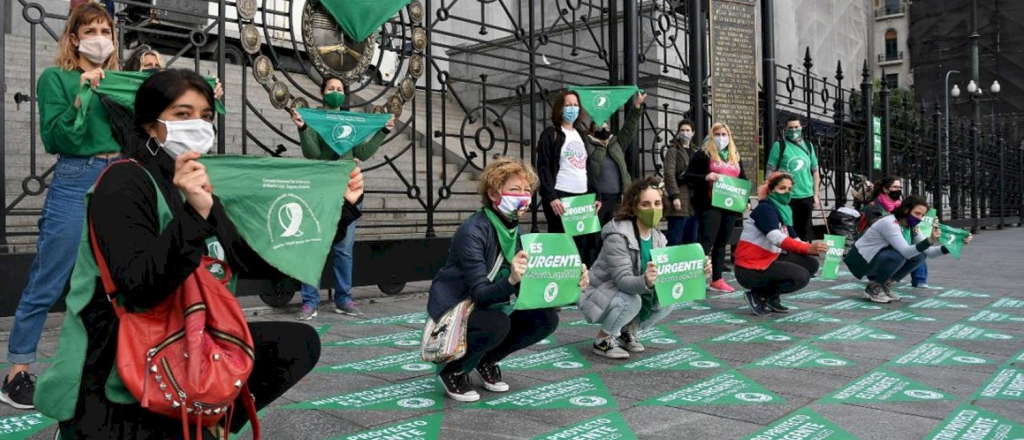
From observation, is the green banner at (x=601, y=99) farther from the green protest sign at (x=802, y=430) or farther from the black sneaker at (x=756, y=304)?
the green protest sign at (x=802, y=430)

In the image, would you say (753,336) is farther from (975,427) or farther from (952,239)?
(952,239)

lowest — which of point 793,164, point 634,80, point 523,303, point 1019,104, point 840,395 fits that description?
point 840,395

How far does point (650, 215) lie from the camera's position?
5.25 metres

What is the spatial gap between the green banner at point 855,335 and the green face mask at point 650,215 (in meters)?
1.59

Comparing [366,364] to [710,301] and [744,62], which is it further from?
[744,62]

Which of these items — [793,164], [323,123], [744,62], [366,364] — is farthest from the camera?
[744,62]

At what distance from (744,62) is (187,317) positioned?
10.6 meters

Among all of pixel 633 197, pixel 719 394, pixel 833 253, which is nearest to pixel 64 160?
pixel 633 197

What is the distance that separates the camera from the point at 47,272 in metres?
3.75

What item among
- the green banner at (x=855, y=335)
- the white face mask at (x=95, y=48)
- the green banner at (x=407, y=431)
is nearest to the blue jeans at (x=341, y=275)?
the white face mask at (x=95, y=48)

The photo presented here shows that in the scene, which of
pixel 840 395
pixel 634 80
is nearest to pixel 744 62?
pixel 634 80

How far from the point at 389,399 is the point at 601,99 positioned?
15.4 ft

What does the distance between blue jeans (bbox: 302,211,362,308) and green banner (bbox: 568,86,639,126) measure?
2466 mm

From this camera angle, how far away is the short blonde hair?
4164 millimetres
